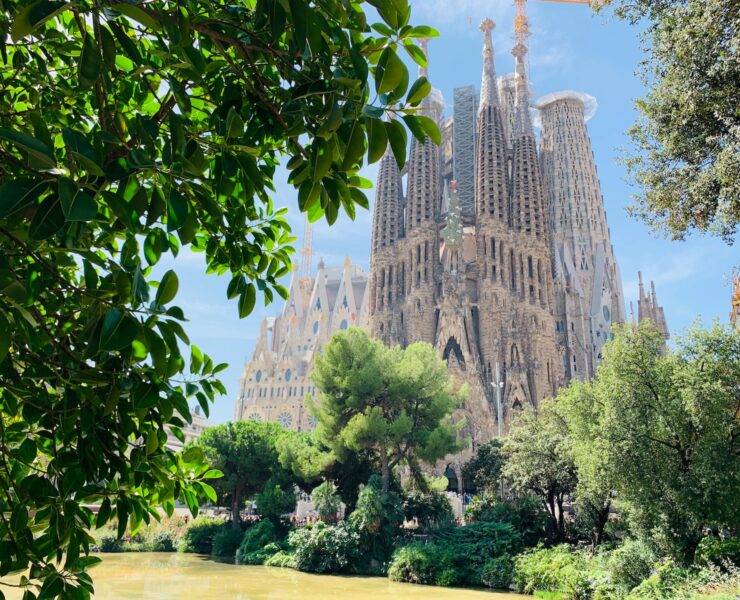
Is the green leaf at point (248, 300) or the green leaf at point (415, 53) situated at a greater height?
the green leaf at point (415, 53)

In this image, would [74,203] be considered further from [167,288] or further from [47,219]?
[167,288]

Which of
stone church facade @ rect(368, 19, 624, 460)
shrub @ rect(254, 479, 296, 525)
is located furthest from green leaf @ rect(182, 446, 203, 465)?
stone church facade @ rect(368, 19, 624, 460)

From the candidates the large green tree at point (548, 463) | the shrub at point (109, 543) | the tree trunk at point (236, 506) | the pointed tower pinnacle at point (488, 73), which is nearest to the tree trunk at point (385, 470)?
the large green tree at point (548, 463)

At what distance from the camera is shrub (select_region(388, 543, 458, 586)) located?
19.3 meters

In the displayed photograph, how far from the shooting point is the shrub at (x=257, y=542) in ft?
80.9

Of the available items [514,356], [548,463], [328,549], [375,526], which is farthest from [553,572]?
[514,356]

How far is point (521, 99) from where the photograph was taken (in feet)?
187

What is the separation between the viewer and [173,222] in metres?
1.97

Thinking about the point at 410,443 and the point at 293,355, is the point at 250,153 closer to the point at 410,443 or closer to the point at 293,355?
the point at 410,443

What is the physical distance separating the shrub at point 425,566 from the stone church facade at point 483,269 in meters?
20.3

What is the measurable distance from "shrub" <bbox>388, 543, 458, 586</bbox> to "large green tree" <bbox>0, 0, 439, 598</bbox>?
709 inches

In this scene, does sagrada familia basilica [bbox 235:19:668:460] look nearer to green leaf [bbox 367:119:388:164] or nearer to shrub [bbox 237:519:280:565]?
shrub [bbox 237:519:280:565]

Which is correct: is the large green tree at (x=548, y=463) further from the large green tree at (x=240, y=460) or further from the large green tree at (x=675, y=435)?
the large green tree at (x=240, y=460)

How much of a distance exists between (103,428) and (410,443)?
22574 millimetres
